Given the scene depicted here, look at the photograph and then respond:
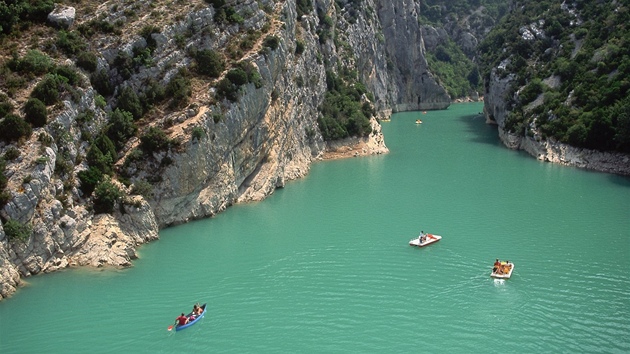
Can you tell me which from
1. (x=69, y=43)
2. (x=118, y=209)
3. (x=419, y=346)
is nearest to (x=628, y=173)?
(x=419, y=346)

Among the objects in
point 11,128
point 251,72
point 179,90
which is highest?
point 251,72

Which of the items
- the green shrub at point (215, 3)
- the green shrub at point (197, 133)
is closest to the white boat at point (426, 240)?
the green shrub at point (197, 133)

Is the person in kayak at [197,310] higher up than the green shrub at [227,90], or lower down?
lower down

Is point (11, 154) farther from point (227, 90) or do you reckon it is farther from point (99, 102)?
point (227, 90)

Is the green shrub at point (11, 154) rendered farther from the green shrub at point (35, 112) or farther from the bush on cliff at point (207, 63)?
the bush on cliff at point (207, 63)

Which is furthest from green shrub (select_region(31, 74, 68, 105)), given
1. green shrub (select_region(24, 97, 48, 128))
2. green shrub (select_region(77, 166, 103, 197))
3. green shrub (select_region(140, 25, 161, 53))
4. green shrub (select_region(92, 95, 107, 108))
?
green shrub (select_region(140, 25, 161, 53))

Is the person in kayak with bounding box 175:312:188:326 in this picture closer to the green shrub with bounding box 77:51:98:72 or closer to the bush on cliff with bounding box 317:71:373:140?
the green shrub with bounding box 77:51:98:72

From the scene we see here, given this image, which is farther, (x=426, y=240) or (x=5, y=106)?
(x=426, y=240)

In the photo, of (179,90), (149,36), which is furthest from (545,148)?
(149,36)
